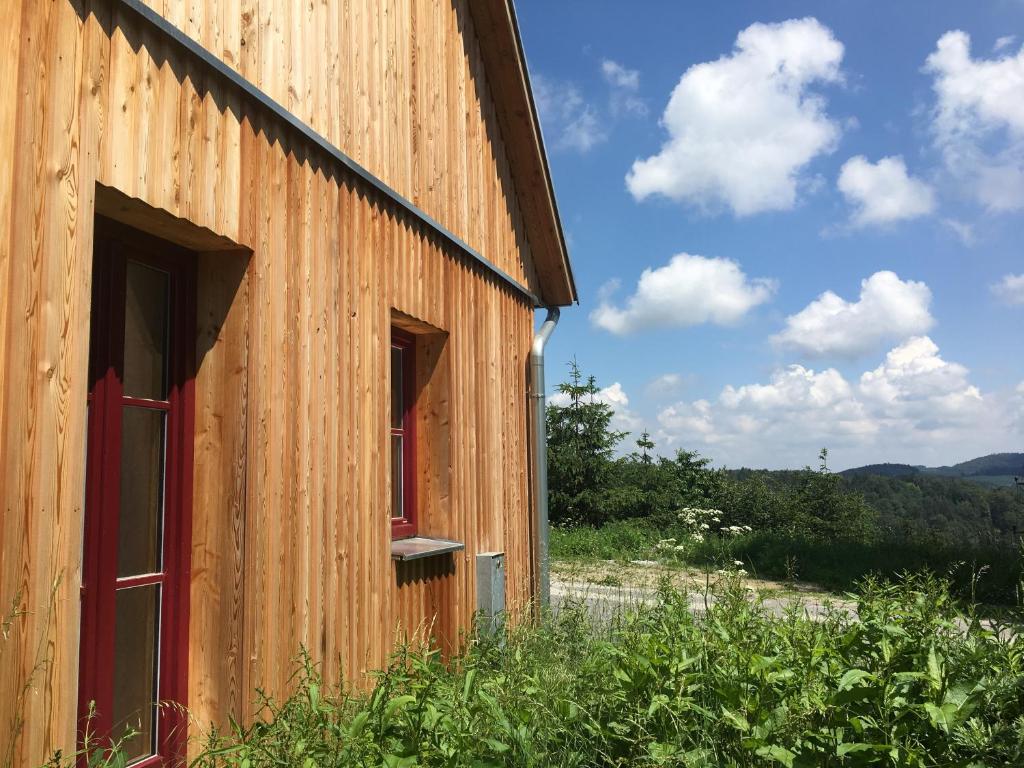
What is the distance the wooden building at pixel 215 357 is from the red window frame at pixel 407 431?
0.06 feet

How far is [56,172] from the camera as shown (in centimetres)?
239

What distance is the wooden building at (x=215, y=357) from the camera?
7.52 ft

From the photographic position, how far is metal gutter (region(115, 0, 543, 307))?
2820 millimetres

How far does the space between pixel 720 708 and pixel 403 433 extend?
117 inches

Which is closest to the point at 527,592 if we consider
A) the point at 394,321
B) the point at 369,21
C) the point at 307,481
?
the point at 394,321

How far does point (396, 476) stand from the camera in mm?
5141

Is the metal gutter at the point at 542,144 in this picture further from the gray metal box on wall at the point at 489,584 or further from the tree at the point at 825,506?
the tree at the point at 825,506

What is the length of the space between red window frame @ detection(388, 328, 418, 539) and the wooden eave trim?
2337 millimetres

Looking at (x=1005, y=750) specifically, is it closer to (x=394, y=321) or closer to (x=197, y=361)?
(x=197, y=361)

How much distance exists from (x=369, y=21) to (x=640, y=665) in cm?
385

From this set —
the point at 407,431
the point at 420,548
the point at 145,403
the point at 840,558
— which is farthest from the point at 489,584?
the point at 840,558

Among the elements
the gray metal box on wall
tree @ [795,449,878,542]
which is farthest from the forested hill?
the gray metal box on wall

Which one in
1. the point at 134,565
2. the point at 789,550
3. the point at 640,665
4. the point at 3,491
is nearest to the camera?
the point at 3,491

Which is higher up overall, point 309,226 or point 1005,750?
point 309,226
